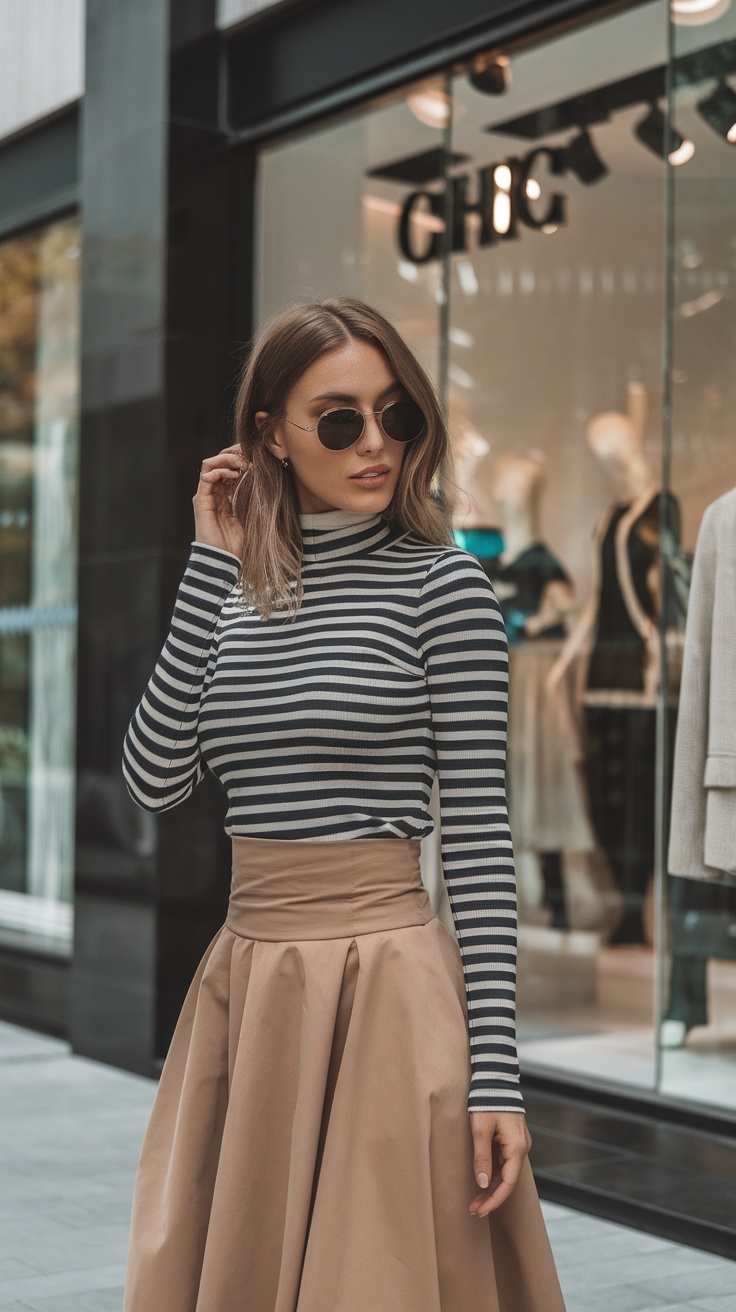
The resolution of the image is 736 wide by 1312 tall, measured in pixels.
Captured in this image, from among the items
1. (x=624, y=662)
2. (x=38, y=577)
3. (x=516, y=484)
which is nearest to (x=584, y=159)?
(x=516, y=484)

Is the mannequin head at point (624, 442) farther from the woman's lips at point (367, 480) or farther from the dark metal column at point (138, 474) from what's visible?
the woman's lips at point (367, 480)

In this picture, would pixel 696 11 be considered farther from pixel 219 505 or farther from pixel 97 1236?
pixel 97 1236

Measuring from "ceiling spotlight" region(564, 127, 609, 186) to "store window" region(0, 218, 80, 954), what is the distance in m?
2.63

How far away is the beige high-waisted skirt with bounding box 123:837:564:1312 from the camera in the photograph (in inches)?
72.3

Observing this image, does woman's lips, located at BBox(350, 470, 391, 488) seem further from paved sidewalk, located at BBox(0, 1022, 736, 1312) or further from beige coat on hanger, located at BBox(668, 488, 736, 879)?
paved sidewalk, located at BBox(0, 1022, 736, 1312)

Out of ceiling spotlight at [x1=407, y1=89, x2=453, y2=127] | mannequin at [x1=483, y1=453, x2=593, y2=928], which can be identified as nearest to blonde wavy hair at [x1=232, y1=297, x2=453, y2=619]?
ceiling spotlight at [x1=407, y1=89, x2=453, y2=127]

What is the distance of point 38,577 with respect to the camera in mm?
8555

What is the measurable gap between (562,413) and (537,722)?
5.28 ft

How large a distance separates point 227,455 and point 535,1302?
1.17 meters

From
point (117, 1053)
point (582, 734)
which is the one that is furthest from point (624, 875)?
point (117, 1053)

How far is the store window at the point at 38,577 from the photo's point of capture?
8.28m

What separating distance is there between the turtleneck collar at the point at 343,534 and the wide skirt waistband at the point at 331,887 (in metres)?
0.39

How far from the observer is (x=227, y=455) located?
2.12 m

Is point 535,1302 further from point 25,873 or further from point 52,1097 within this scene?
point 25,873
